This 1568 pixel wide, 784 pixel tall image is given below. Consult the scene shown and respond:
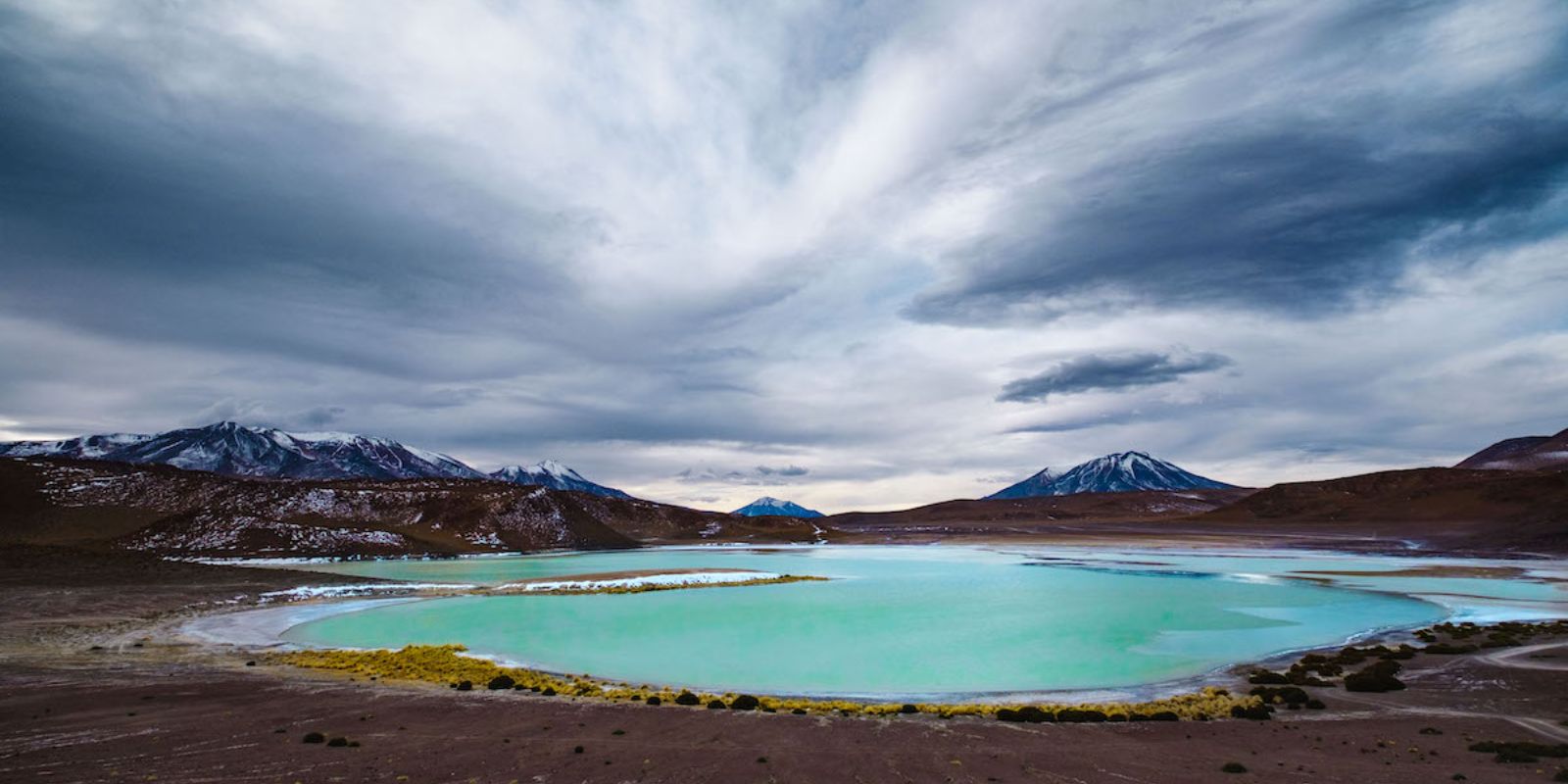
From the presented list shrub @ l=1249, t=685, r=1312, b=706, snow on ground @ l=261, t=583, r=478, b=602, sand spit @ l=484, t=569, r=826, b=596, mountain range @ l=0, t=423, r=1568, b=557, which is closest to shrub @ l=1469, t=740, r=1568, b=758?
shrub @ l=1249, t=685, r=1312, b=706

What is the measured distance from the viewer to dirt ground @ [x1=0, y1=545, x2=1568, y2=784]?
15.8 m

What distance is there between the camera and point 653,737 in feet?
62.4

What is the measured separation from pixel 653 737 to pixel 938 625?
27.1 m

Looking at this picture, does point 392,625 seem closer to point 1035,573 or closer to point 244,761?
point 244,761

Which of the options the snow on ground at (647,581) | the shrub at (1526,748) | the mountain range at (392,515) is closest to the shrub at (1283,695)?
the shrub at (1526,748)

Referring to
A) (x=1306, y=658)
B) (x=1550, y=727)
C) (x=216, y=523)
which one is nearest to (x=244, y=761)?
(x=1550, y=727)

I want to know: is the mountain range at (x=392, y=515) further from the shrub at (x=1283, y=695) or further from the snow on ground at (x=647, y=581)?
the shrub at (x=1283, y=695)

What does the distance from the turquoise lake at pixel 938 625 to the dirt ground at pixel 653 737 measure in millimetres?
6424

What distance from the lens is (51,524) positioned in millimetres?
105750

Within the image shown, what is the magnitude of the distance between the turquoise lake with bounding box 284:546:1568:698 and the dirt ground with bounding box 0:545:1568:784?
642 cm

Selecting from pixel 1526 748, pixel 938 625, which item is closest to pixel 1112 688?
pixel 1526 748

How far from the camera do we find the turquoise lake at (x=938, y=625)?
2986 cm

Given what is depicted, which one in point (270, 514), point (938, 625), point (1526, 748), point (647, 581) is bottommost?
point (647, 581)

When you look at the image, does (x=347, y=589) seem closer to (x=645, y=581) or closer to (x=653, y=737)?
(x=645, y=581)
